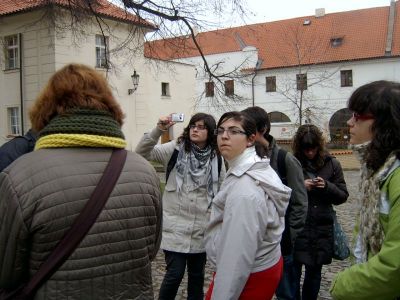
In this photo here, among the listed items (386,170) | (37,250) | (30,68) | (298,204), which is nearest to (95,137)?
(37,250)

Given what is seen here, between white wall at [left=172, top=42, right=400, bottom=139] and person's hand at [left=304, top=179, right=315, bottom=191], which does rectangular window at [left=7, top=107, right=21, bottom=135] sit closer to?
white wall at [left=172, top=42, right=400, bottom=139]

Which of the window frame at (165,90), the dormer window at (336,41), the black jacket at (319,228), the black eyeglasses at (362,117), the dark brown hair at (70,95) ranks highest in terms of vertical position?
the dormer window at (336,41)

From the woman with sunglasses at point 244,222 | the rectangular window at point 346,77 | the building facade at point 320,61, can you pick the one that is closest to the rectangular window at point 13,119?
the building facade at point 320,61

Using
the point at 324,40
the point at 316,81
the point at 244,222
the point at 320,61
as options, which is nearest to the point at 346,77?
the point at 316,81

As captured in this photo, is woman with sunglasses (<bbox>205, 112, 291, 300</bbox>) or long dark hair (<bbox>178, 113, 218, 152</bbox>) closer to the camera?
woman with sunglasses (<bbox>205, 112, 291, 300</bbox>)

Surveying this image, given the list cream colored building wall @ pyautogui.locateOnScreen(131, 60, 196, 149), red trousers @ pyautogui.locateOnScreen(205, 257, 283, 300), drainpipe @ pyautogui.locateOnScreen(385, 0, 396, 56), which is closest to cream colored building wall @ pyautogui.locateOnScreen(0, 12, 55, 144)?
cream colored building wall @ pyautogui.locateOnScreen(131, 60, 196, 149)

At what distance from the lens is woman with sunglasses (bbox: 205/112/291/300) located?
241 centimetres

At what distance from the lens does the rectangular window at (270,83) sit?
4056cm

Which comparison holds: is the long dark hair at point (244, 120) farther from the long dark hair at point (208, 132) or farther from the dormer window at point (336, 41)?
the dormer window at point (336, 41)

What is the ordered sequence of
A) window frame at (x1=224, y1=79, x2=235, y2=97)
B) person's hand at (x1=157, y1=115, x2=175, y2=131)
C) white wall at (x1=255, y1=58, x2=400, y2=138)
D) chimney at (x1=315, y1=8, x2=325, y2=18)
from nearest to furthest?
1. person's hand at (x1=157, y1=115, x2=175, y2=131)
2. window frame at (x1=224, y1=79, x2=235, y2=97)
3. white wall at (x1=255, y1=58, x2=400, y2=138)
4. chimney at (x1=315, y1=8, x2=325, y2=18)

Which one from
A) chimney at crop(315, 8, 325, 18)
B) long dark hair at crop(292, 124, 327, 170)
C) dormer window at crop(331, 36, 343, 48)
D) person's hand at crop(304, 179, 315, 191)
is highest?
chimney at crop(315, 8, 325, 18)

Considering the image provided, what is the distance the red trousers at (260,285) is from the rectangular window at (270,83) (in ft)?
127

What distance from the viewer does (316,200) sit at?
3973 mm

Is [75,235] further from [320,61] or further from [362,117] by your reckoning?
[320,61]
